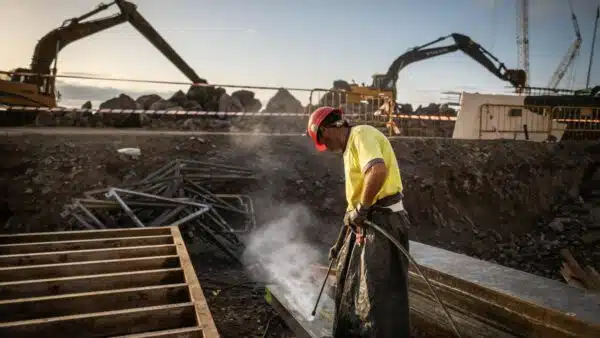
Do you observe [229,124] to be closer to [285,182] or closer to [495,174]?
[285,182]

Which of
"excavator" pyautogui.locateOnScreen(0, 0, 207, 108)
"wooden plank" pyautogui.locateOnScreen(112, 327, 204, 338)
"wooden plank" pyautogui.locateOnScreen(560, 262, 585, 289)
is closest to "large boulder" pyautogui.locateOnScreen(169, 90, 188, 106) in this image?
"excavator" pyautogui.locateOnScreen(0, 0, 207, 108)

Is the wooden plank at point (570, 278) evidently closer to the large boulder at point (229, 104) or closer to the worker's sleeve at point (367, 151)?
the worker's sleeve at point (367, 151)

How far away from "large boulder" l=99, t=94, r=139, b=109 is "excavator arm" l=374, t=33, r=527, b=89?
12707 millimetres

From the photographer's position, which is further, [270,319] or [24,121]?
[24,121]

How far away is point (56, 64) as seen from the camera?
14008 millimetres

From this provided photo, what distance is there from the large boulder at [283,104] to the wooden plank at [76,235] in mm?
16188

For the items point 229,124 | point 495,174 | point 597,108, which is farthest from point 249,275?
point 597,108

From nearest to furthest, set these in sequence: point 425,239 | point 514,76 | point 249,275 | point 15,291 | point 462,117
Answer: point 15,291, point 249,275, point 425,239, point 462,117, point 514,76

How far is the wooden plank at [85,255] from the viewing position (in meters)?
3.79

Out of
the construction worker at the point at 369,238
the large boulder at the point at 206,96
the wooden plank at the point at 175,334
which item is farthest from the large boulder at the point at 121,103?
the wooden plank at the point at 175,334

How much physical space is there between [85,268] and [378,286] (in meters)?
2.55

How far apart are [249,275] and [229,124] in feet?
35.0

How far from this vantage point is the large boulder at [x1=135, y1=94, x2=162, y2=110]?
60.3ft

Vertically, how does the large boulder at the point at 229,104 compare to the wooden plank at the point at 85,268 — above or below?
above
